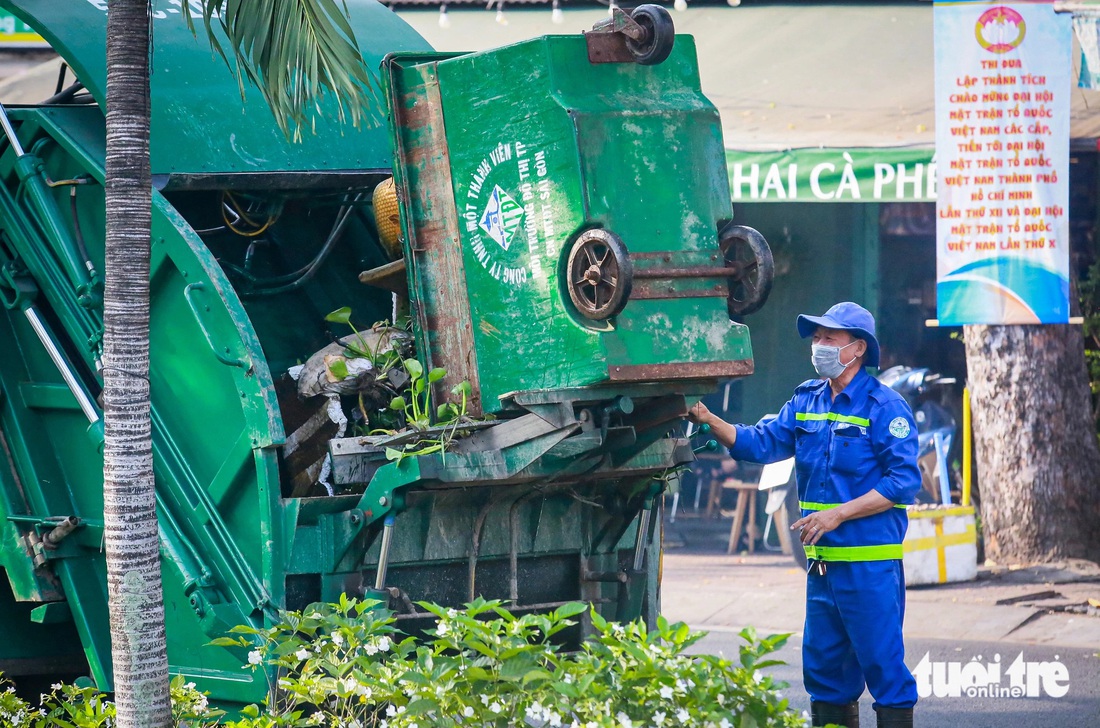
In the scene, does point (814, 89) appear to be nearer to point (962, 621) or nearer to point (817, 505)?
point (962, 621)

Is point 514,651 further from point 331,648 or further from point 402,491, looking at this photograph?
point 402,491

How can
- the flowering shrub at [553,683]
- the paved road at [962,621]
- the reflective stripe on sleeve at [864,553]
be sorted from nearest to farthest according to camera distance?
the flowering shrub at [553,683] → the reflective stripe on sleeve at [864,553] → the paved road at [962,621]

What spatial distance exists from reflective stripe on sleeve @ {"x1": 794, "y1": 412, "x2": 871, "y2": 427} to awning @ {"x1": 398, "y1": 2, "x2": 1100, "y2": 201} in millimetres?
3959

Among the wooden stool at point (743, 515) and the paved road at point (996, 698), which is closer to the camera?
the paved road at point (996, 698)

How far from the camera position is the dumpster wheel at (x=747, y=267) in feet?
14.5

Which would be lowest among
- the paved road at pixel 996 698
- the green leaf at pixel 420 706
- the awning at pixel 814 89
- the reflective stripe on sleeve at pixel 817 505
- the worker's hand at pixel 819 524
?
the paved road at pixel 996 698

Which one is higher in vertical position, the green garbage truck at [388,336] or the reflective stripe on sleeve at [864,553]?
the green garbage truck at [388,336]

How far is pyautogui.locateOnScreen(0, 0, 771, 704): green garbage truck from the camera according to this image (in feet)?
14.1

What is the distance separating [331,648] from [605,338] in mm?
1140

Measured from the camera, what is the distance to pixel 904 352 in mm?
10648

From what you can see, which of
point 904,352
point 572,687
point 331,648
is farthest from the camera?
point 904,352

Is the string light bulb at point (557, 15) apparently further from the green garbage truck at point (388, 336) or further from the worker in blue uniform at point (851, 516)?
the worker in blue uniform at point (851, 516)

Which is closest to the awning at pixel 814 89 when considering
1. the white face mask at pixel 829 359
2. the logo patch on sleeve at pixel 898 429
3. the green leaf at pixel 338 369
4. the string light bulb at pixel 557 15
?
the string light bulb at pixel 557 15

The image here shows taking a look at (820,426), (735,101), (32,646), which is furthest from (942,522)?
(32,646)
